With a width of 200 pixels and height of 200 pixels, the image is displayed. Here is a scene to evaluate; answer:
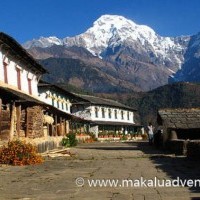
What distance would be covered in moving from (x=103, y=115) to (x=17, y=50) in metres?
55.3

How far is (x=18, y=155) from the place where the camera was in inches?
744

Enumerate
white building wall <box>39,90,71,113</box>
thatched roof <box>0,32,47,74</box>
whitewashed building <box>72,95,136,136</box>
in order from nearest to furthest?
1. thatched roof <box>0,32,47,74</box>
2. white building wall <box>39,90,71,113</box>
3. whitewashed building <box>72,95,136,136</box>

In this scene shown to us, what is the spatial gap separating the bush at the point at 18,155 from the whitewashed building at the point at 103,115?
5107 centimetres

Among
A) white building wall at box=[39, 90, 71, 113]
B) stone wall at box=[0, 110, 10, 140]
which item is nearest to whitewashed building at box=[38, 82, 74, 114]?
white building wall at box=[39, 90, 71, 113]

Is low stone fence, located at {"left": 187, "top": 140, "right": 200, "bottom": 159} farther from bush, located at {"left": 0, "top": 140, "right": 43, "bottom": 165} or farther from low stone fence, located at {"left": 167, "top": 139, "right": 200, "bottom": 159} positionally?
bush, located at {"left": 0, "top": 140, "right": 43, "bottom": 165}

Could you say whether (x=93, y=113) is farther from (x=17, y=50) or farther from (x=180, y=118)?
(x=180, y=118)

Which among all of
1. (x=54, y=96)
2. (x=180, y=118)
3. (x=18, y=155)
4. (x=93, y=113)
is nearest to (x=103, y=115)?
(x=93, y=113)

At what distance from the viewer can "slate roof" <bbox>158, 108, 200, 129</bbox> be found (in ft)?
92.3

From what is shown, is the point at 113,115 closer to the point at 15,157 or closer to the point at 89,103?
the point at 89,103

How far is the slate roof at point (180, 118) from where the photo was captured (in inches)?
1107

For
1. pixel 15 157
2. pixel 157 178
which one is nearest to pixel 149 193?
pixel 157 178

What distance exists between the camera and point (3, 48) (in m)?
27.7

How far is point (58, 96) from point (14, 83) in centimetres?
2857

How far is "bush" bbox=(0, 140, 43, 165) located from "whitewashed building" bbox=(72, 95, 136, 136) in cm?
5107
